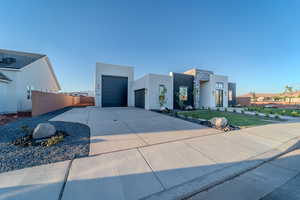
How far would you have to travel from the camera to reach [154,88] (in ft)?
38.4

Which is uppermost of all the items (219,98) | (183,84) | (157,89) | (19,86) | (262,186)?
(183,84)

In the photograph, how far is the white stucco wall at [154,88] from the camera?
11.5 m

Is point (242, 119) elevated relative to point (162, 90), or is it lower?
lower

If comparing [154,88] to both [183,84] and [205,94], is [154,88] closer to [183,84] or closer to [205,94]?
[183,84]

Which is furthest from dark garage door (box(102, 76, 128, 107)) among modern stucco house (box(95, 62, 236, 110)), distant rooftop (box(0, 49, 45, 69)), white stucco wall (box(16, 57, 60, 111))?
distant rooftop (box(0, 49, 45, 69))

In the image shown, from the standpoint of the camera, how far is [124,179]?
183cm

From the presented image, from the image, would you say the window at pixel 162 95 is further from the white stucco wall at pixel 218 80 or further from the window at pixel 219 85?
the window at pixel 219 85

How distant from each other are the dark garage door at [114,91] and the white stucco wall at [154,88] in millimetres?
3863

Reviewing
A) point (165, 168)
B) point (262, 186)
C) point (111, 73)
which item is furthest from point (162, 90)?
point (262, 186)

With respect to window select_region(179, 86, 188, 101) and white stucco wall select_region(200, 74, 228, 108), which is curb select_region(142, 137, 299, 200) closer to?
window select_region(179, 86, 188, 101)

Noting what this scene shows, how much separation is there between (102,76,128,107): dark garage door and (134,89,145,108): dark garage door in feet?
5.90

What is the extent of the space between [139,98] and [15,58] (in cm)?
1293

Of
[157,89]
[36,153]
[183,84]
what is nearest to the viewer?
[36,153]

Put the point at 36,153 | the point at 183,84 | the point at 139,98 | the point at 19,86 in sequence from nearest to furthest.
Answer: the point at 36,153 < the point at 19,86 < the point at 183,84 < the point at 139,98
